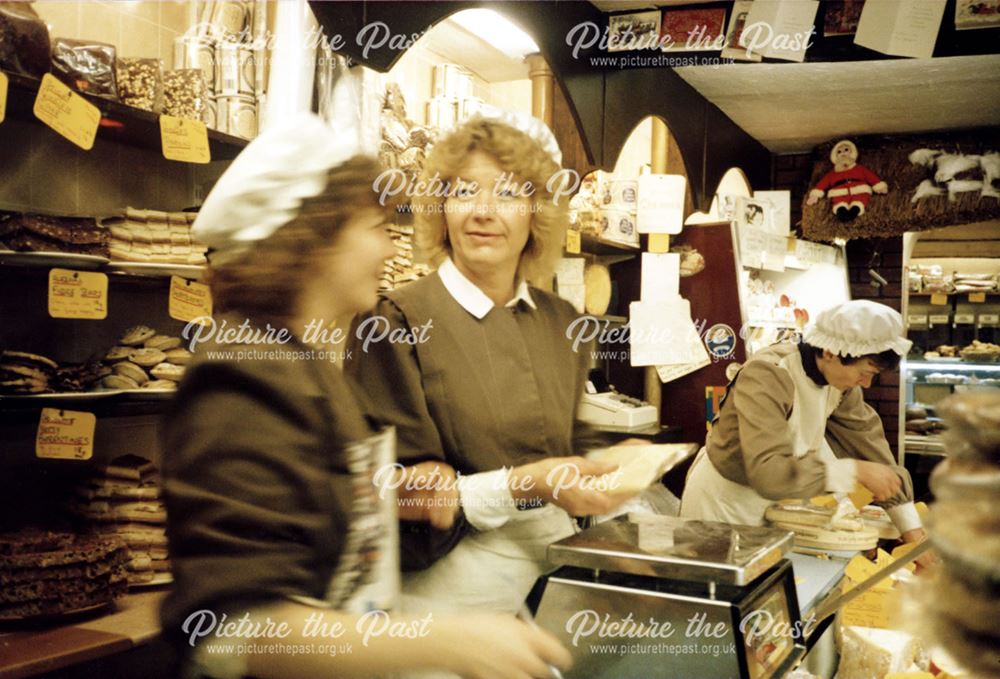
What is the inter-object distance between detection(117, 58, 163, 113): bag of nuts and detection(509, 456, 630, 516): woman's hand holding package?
5.01 feet

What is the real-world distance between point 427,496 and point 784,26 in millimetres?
2443

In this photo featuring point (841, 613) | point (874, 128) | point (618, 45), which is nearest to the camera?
point (841, 613)

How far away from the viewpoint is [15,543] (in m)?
1.99

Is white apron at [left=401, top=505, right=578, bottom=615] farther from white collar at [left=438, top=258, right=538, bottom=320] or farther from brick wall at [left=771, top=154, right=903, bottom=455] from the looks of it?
brick wall at [left=771, top=154, right=903, bottom=455]

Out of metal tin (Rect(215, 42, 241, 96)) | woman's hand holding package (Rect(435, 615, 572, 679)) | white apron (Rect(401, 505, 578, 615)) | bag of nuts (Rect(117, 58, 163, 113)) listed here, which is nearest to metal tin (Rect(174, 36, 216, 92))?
metal tin (Rect(215, 42, 241, 96))

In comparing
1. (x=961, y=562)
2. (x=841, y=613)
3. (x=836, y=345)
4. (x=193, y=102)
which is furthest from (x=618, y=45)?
(x=961, y=562)

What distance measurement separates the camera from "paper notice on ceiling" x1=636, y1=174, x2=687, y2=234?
411 cm

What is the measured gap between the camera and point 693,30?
10.8ft

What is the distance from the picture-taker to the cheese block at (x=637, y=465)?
1.50 meters

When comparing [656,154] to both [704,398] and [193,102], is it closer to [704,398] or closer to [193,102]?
[704,398]

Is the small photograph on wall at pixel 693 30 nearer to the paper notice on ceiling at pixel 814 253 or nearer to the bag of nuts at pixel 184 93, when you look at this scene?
the bag of nuts at pixel 184 93

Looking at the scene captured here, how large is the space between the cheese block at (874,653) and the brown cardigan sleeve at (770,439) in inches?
23.0

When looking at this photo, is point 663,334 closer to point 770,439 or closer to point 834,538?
point 770,439

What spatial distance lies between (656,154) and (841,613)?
2.86 metres
